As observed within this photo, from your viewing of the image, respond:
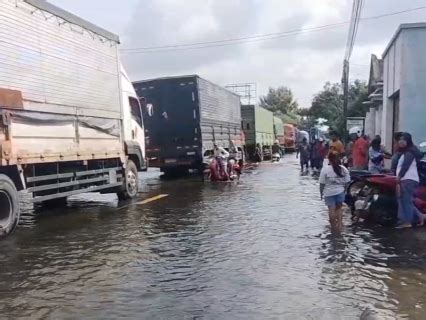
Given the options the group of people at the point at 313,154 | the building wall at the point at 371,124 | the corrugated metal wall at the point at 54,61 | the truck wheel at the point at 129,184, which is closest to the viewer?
the corrugated metal wall at the point at 54,61

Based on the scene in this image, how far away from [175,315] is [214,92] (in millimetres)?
19340

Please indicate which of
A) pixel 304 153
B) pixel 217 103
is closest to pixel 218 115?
pixel 217 103

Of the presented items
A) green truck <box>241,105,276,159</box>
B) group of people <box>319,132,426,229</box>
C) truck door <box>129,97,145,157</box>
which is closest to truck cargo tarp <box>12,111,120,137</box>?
truck door <box>129,97,145,157</box>

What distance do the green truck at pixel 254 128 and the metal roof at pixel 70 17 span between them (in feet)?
64.5

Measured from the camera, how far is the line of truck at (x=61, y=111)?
9.19 metres

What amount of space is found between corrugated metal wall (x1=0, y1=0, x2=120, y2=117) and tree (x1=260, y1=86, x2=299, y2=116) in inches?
3710

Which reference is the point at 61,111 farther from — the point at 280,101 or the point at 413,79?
the point at 280,101

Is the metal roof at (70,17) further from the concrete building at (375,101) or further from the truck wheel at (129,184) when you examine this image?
the concrete building at (375,101)

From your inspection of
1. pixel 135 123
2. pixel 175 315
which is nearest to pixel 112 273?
pixel 175 315

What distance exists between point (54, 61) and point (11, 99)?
5.61 ft

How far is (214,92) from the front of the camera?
941 inches

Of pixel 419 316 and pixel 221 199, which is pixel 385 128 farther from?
pixel 419 316

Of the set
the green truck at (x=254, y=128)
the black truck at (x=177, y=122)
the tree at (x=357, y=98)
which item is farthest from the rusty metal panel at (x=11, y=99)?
the tree at (x=357, y=98)

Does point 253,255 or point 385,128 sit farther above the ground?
point 385,128
